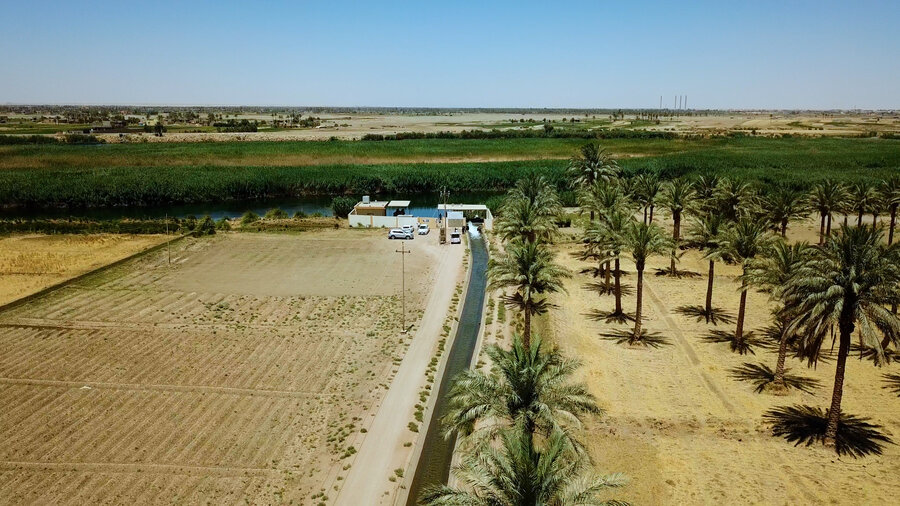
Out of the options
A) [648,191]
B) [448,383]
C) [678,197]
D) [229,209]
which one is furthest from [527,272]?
[229,209]

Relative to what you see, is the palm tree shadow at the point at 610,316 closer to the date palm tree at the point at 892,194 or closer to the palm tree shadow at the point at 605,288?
the palm tree shadow at the point at 605,288

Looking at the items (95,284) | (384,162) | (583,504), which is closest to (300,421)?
(583,504)

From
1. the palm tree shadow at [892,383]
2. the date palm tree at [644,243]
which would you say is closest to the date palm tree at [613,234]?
the date palm tree at [644,243]

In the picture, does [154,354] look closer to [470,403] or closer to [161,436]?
[161,436]

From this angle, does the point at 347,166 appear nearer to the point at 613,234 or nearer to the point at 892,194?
the point at 613,234

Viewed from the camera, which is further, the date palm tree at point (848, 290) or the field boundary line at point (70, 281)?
the field boundary line at point (70, 281)

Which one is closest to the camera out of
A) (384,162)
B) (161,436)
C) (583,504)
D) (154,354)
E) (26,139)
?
(583,504)
